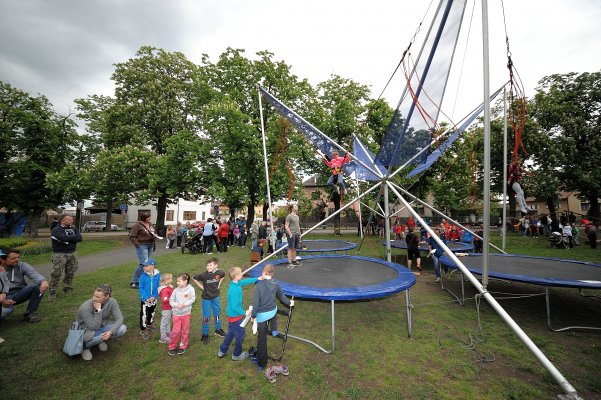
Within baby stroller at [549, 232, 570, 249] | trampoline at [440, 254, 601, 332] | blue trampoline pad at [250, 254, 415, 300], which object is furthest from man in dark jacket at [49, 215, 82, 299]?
baby stroller at [549, 232, 570, 249]

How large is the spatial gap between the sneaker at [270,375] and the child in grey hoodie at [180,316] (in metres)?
1.40

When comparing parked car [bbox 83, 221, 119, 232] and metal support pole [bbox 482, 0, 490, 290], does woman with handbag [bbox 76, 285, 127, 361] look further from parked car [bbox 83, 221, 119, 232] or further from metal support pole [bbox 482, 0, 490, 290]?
parked car [bbox 83, 221, 119, 232]

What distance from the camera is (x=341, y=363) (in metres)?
3.50

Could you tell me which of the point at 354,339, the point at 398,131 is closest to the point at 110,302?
the point at 354,339

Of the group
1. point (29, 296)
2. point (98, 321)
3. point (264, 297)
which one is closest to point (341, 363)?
point (264, 297)

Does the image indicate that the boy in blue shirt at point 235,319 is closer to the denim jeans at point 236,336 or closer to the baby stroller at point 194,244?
the denim jeans at point 236,336

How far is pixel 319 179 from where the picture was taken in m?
22.3

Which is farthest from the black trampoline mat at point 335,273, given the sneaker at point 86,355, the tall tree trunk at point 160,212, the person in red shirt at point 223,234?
the tall tree trunk at point 160,212

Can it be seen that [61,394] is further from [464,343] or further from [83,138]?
[83,138]

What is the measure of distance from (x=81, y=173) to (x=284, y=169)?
13.2 metres

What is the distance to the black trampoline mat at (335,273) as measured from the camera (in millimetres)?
4887

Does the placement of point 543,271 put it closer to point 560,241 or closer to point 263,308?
point 263,308

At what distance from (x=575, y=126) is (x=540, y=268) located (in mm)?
21949

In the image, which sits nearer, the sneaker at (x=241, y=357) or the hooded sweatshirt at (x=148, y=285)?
the sneaker at (x=241, y=357)
